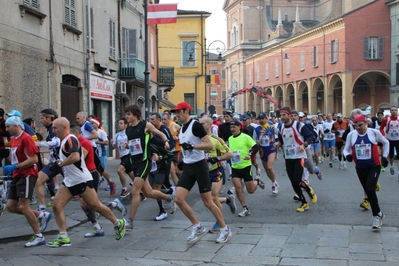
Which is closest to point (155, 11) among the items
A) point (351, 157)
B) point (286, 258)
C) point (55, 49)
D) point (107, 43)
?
point (107, 43)

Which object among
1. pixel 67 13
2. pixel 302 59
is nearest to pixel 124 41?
pixel 67 13

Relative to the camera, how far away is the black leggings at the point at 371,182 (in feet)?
27.5

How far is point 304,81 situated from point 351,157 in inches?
2069

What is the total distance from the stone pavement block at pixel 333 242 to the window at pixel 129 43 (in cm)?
Answer: 1728

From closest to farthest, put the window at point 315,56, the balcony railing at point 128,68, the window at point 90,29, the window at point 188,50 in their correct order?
1. the window at point 90,29
2. the balcony railing at point 128,68
3. the window at point 188,50
4. the window at point 315,56

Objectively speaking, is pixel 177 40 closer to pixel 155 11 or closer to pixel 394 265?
pixel 155 11

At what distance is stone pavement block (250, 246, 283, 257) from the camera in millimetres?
6934

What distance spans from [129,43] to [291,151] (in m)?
15.3

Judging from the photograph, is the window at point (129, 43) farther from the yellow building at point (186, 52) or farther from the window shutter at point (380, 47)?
the window shutter at point (380, 47)

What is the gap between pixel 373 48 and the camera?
49031 millimetres

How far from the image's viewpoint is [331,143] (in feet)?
65.2

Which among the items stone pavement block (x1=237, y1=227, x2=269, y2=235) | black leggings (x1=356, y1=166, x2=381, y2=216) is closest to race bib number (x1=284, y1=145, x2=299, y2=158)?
black leggings (x1=356, y1=166, x2=381, y2=216)

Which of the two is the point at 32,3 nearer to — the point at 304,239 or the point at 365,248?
the point at 304,239

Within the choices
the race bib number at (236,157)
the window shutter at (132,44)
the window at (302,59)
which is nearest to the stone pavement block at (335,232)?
the race bib number at (236,157)
